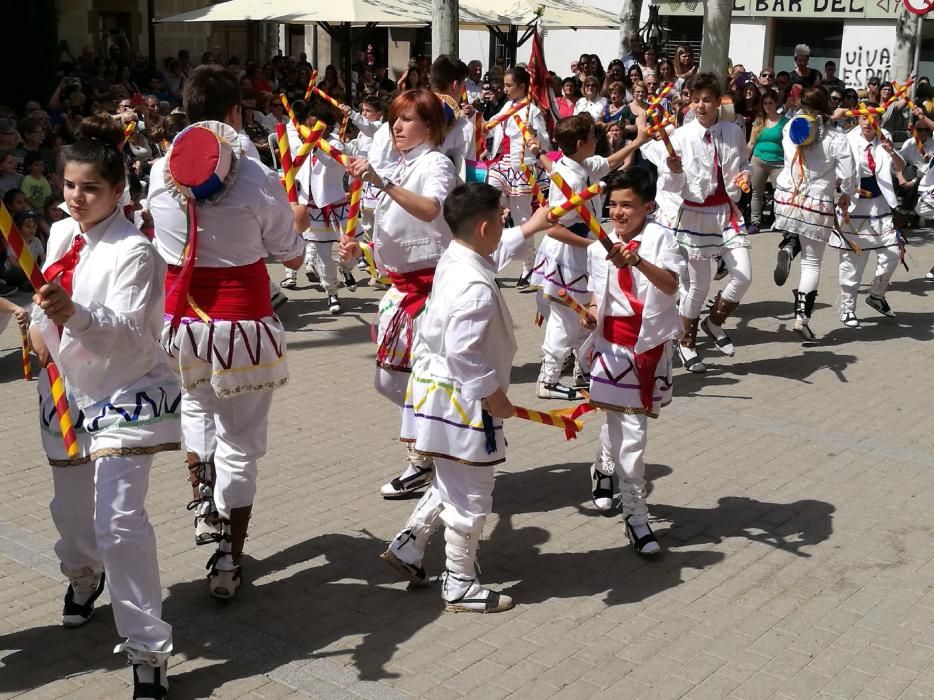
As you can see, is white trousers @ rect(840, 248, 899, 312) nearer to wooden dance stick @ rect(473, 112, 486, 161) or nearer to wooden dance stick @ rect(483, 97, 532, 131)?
wooden dance stick @ rect(473, 112, 486, 161)

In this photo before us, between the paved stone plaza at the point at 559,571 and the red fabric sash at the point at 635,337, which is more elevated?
the red fabric sash at the point at 635,337

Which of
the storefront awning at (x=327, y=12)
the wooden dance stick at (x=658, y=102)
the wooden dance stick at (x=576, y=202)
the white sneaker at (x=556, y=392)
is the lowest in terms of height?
the white sneaker at (x=556, y=392)

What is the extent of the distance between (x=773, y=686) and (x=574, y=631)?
0.80 meters

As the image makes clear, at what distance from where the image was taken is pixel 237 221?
479cm

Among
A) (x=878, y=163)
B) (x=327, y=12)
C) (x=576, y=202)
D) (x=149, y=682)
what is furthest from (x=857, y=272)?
(x=327, y=12)

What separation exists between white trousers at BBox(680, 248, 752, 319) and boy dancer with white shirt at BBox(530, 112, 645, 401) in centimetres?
130

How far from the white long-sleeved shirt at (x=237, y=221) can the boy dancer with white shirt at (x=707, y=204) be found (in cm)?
467

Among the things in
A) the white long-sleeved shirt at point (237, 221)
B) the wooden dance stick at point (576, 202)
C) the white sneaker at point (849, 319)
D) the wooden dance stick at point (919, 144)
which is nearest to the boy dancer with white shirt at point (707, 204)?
the white sneaker at point (849, 319)

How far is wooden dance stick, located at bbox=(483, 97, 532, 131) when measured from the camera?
11768mm

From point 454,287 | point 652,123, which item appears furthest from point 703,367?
point 454,287

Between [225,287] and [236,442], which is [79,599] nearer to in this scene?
[236,442]

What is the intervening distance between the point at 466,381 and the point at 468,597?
37.3 inches

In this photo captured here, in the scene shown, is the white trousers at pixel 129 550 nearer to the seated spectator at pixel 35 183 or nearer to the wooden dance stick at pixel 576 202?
the wooden dance stick at pixel 576 202

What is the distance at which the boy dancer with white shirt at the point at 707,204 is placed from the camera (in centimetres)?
906
